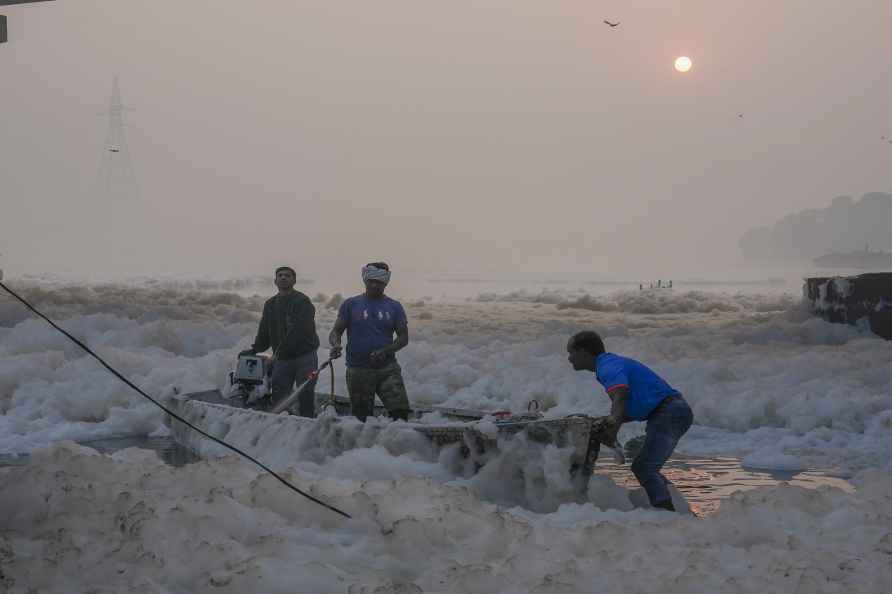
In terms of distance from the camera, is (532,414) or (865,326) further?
(865,326)

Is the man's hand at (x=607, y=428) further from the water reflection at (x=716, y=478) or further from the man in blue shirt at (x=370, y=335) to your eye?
the man in blue shirt at (x=370, y=335)

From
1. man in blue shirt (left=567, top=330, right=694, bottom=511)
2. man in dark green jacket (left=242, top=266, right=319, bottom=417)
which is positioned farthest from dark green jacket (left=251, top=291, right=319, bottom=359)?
man in blue shirt (left=567, top=330, right=694, bottom=511)

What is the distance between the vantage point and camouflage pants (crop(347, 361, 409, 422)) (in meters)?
12.4

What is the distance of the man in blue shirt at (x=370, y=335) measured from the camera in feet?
40.0

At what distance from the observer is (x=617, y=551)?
793 centimetres

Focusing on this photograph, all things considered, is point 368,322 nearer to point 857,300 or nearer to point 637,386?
point 637,386

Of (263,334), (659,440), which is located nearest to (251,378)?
(263,334)

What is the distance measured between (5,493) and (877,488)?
711 cm

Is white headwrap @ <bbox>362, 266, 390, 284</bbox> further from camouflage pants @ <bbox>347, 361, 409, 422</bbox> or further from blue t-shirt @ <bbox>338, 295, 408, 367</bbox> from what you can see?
camouflage pants @ <bbox>347, 361, 409, 422</bbox>

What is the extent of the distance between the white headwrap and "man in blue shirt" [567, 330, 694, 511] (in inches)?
127

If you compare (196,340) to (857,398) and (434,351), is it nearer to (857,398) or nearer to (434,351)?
(434,351)

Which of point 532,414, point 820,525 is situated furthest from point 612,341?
point 820,525

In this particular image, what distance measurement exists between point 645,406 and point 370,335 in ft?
12.4

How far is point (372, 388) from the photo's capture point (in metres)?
12.5
